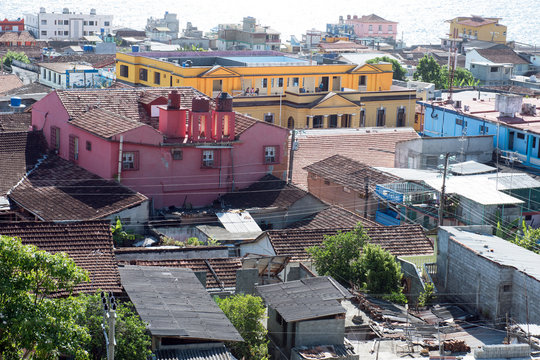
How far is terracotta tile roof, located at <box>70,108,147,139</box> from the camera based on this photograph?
40.1 metres

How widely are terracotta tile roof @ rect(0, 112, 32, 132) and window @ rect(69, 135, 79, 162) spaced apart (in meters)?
9.59

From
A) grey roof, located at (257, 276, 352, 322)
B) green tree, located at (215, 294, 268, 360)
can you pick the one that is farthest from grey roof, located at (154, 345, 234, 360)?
grey roof, located at (257, 276, 352, 322)

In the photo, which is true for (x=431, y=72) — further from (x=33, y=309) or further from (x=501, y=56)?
(x=33, y=309)

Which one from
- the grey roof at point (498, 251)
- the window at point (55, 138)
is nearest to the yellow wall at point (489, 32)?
the window at point (55, 138)

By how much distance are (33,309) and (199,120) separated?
24.1m

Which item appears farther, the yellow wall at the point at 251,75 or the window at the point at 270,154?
the yellow wall at the point at 251,75

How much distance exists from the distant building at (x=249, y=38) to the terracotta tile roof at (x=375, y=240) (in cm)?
7606

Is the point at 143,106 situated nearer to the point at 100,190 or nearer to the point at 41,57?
the point at 100,190

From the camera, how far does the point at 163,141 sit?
134 ft

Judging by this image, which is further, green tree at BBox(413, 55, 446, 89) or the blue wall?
green tree at BBox(413, 55, 446, 89)

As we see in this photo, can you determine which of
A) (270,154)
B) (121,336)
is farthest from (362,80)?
(121,336)

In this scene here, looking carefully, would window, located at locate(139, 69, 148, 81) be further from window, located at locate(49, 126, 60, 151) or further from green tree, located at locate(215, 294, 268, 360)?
green tree, located at locate(215, 294, 268, 360)

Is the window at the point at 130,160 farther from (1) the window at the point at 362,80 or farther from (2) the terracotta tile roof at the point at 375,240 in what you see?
(1) the window at the point at 362,80

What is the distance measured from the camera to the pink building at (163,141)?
40406 millimetres
